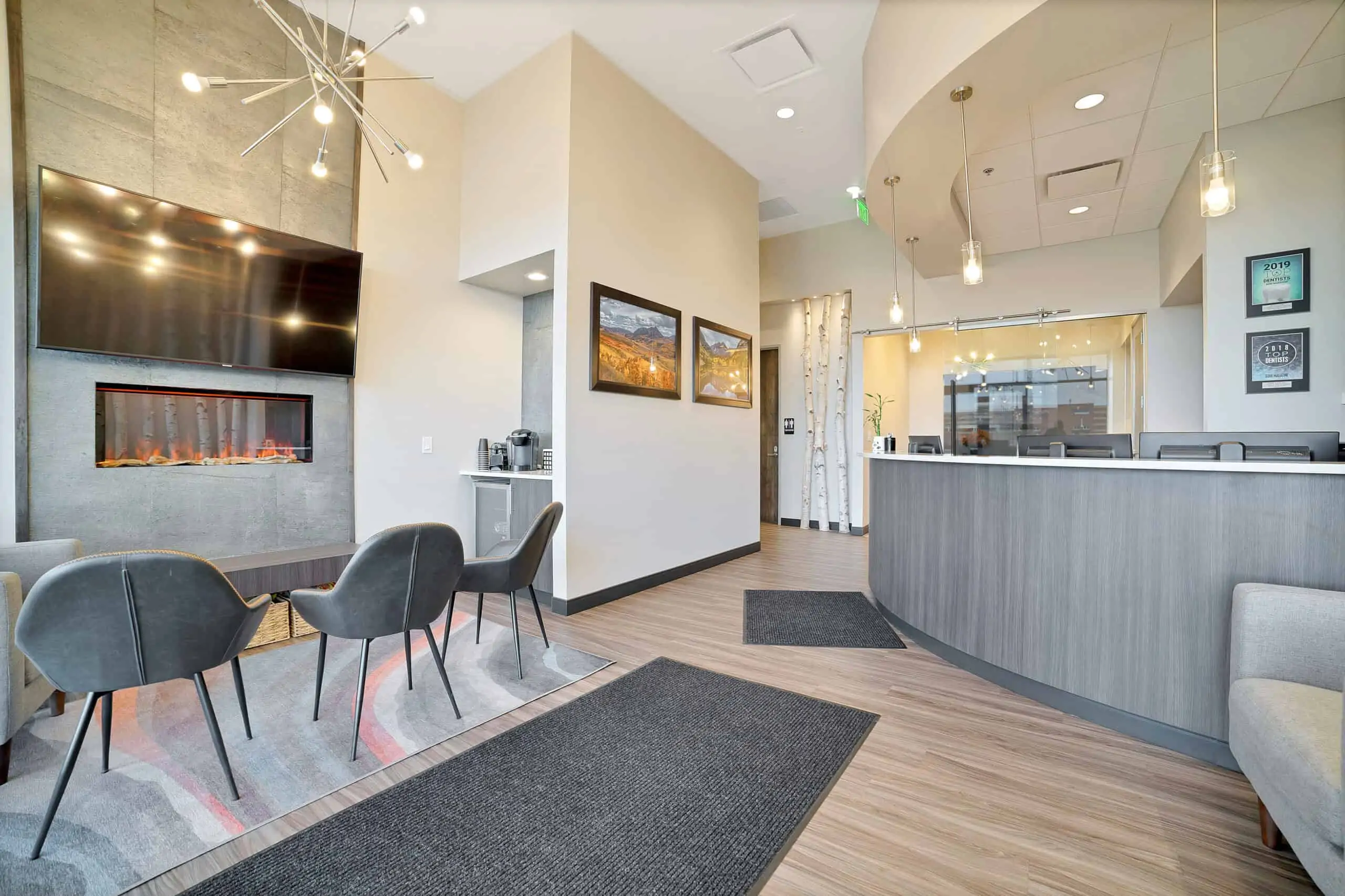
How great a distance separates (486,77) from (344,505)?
3.56 metres

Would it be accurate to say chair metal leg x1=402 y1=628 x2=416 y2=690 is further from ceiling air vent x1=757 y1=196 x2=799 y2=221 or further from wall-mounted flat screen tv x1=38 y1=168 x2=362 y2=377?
ceiling air vent x1=757 y1=196 x2=799 y2=221

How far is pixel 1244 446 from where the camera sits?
251cm

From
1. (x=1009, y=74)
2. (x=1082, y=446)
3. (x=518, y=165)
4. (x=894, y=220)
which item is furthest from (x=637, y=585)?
(x=1009, y=74)

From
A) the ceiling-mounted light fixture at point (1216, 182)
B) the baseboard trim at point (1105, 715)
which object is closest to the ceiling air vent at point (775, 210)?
the ceiling-mounted light fixture at point (1216, 182)

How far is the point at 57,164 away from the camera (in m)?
2.89

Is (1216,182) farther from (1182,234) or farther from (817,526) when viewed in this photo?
(817,526)

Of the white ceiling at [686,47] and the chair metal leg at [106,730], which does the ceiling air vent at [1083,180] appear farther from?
the chair metal leg at [106,730]

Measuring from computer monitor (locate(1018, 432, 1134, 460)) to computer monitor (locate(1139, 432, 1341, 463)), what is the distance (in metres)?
0.18

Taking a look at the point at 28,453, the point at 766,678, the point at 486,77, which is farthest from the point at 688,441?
the point at 28,453

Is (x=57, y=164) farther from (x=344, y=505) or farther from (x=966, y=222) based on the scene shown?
(x=966, y=222)

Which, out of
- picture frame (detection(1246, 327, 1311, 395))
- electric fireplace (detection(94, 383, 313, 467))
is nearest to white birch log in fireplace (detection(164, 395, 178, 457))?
electric fireplace (detection(94, 383, 313, 467))

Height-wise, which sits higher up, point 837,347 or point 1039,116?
point 1039,116

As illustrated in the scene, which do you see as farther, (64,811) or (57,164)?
(57,164)

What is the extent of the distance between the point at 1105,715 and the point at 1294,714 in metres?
1.03
